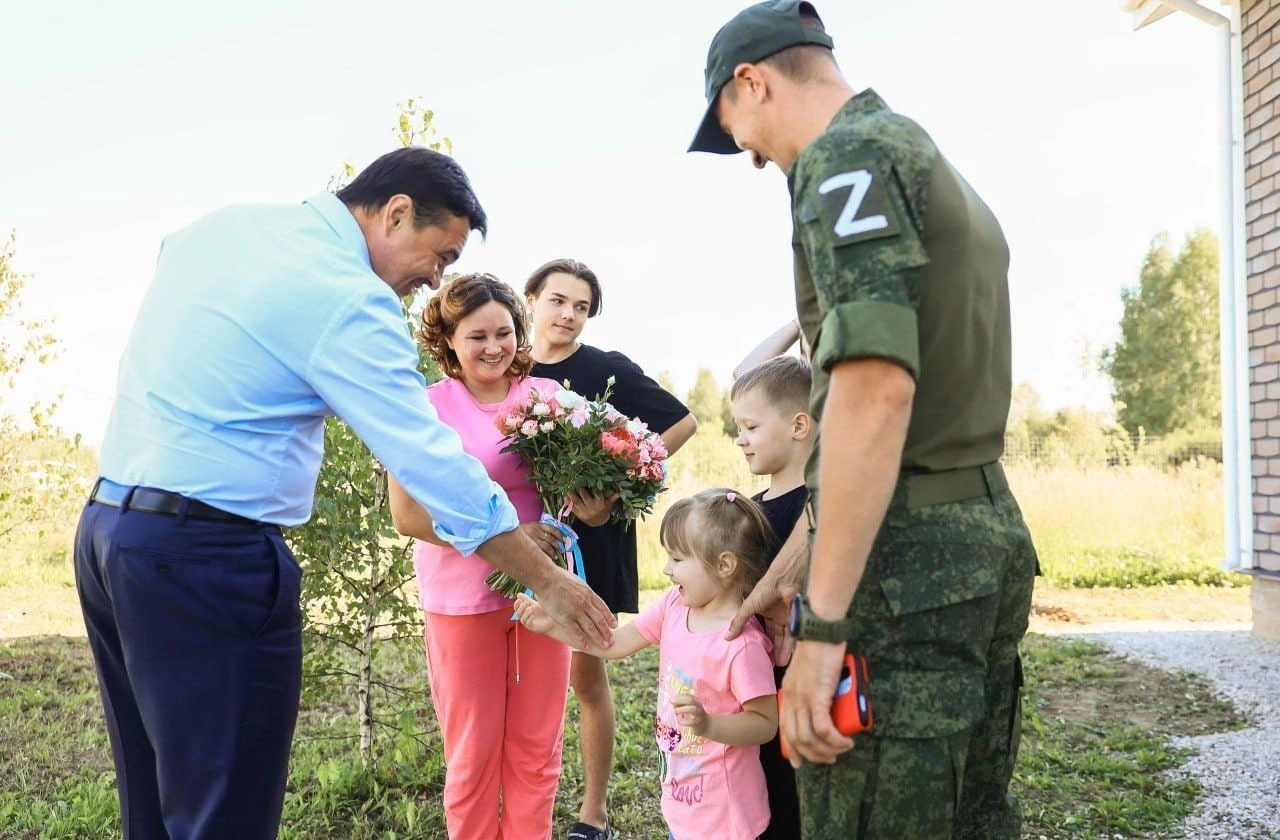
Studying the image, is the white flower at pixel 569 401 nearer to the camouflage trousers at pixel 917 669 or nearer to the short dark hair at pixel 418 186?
the short dark hair at pixel 418 186

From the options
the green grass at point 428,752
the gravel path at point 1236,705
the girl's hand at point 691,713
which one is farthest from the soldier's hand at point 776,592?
the gravel path at point 1236,705

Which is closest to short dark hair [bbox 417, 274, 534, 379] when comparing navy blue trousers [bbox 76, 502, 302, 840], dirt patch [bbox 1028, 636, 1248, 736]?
navy blue trousers [bbox 76, 502, 302, 840]

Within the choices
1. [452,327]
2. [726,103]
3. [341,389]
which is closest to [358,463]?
[452,327]

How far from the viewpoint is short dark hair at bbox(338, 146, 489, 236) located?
8.20 ft

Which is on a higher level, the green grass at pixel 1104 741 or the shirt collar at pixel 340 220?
the shirt collar at pixel 340 220

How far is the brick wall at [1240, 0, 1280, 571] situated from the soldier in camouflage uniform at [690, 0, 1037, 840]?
6.14 meters

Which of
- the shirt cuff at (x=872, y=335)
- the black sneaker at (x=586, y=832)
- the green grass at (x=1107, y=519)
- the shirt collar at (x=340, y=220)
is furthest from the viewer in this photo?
the green grass at (x=1107, y=519)

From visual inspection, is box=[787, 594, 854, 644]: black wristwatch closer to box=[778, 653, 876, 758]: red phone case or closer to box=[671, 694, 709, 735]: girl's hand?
box=[778, 653, 876, 758]: red phone case

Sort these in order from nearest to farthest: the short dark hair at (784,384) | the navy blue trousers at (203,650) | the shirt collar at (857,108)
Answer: the shirt collar at (857,108) < the navy blue trousers at (203,650) < the short dark hair at (784,384)

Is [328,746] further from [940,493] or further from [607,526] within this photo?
[940,493]

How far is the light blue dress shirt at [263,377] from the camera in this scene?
221 centimetres

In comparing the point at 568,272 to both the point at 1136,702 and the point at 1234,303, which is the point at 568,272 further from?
the point at 1234,303

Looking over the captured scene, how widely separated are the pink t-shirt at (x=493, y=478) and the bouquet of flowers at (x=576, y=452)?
7 centimetres

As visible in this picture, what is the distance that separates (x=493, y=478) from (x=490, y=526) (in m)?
0.78
